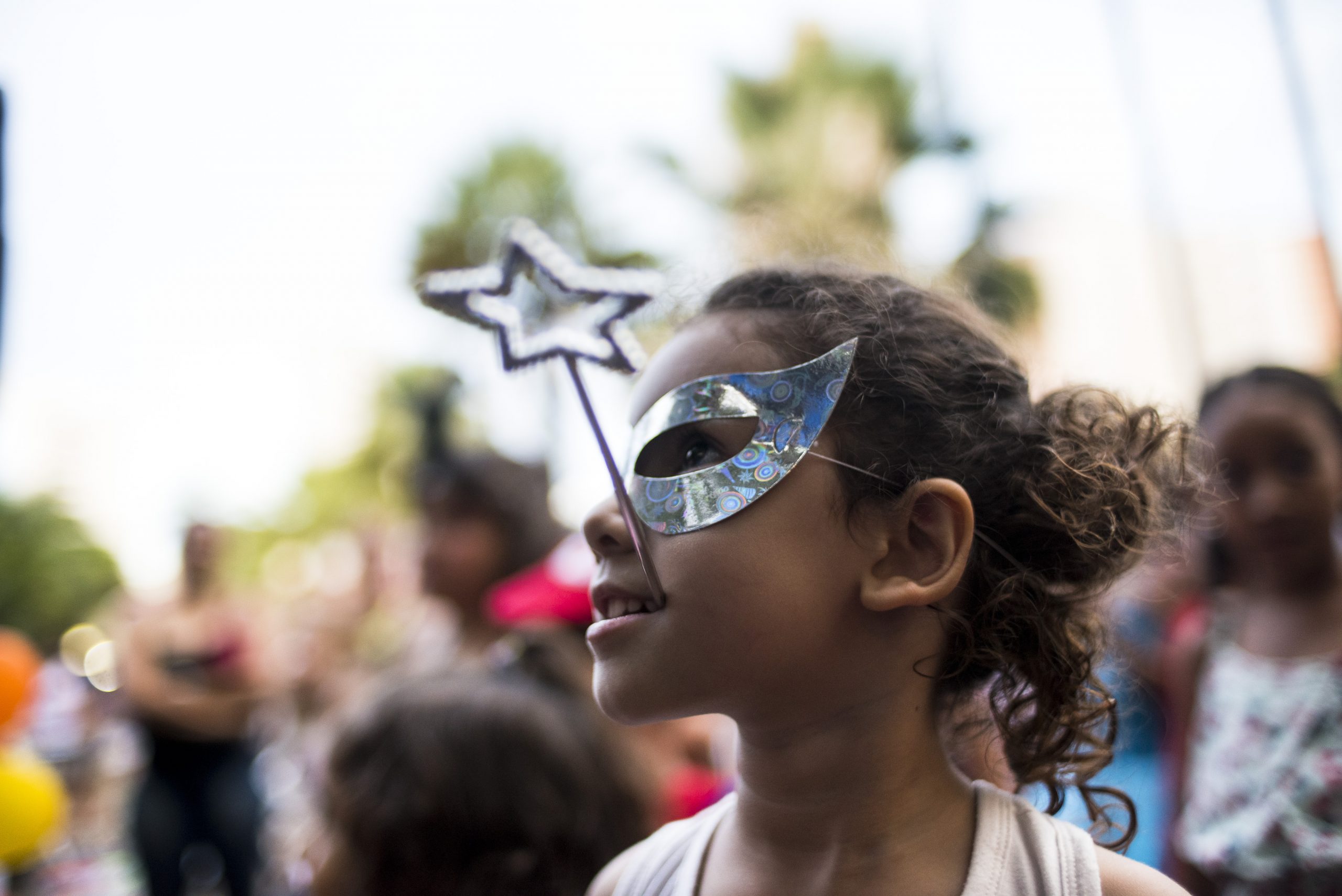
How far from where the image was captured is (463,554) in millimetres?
3451

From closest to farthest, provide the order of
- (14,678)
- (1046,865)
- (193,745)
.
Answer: (1046,865) < (14,678) < (193,745)

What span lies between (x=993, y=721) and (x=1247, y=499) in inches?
45.0

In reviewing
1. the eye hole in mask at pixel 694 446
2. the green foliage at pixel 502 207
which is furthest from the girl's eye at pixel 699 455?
the green foliage at pixel 502 207

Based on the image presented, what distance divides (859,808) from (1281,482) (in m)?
1.48

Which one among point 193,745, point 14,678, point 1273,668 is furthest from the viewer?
point 193,745

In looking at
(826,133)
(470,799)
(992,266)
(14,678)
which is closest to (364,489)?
(826,133)

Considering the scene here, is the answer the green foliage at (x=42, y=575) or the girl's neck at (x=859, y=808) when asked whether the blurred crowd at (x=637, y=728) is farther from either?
the green foliage at (x=42, y=575)

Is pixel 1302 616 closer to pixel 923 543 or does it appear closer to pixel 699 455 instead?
pixel 923 543

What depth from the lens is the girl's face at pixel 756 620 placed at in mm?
1259

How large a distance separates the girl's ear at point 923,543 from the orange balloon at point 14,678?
4.34m

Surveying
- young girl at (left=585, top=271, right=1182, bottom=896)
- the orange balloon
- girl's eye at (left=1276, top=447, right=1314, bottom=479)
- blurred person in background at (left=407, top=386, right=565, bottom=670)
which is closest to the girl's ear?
young girl at (left=585, top=271, right=1182, bottom=896)

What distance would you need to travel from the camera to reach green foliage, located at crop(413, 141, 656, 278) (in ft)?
51.8

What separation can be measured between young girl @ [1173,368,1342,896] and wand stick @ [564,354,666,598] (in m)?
1.32

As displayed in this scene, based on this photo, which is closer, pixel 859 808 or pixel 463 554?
pixel 859 808
